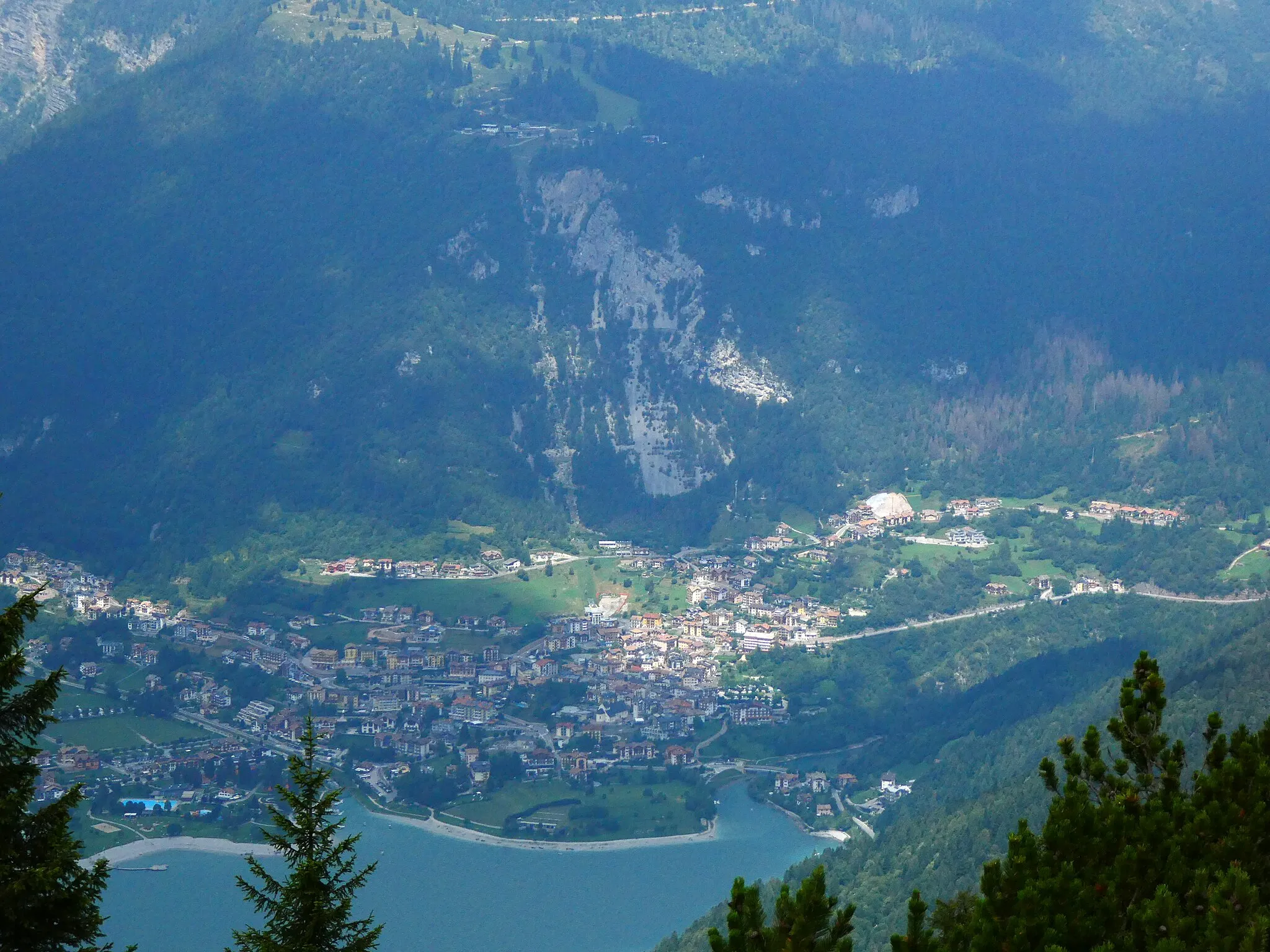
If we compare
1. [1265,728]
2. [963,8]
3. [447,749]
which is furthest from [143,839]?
[963,8]

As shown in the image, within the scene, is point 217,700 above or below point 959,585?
below

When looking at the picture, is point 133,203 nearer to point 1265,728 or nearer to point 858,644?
point 858,644

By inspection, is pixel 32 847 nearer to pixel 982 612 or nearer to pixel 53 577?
pixel 982 612

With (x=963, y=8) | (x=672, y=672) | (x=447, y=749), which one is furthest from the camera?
(x=963, y=8)

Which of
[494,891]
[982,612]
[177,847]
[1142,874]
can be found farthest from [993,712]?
[1142,874]

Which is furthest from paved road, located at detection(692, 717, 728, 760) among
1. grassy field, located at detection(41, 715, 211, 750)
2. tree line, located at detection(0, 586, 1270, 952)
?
tree line, located at detection(0, 586, 1270, 952)

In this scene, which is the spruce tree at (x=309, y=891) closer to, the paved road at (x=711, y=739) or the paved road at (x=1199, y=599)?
the paved road at (x=711, y=739)

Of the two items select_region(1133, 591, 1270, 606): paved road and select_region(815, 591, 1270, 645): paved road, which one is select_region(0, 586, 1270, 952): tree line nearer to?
select_region(815, 591, 1270, 645): paved road
